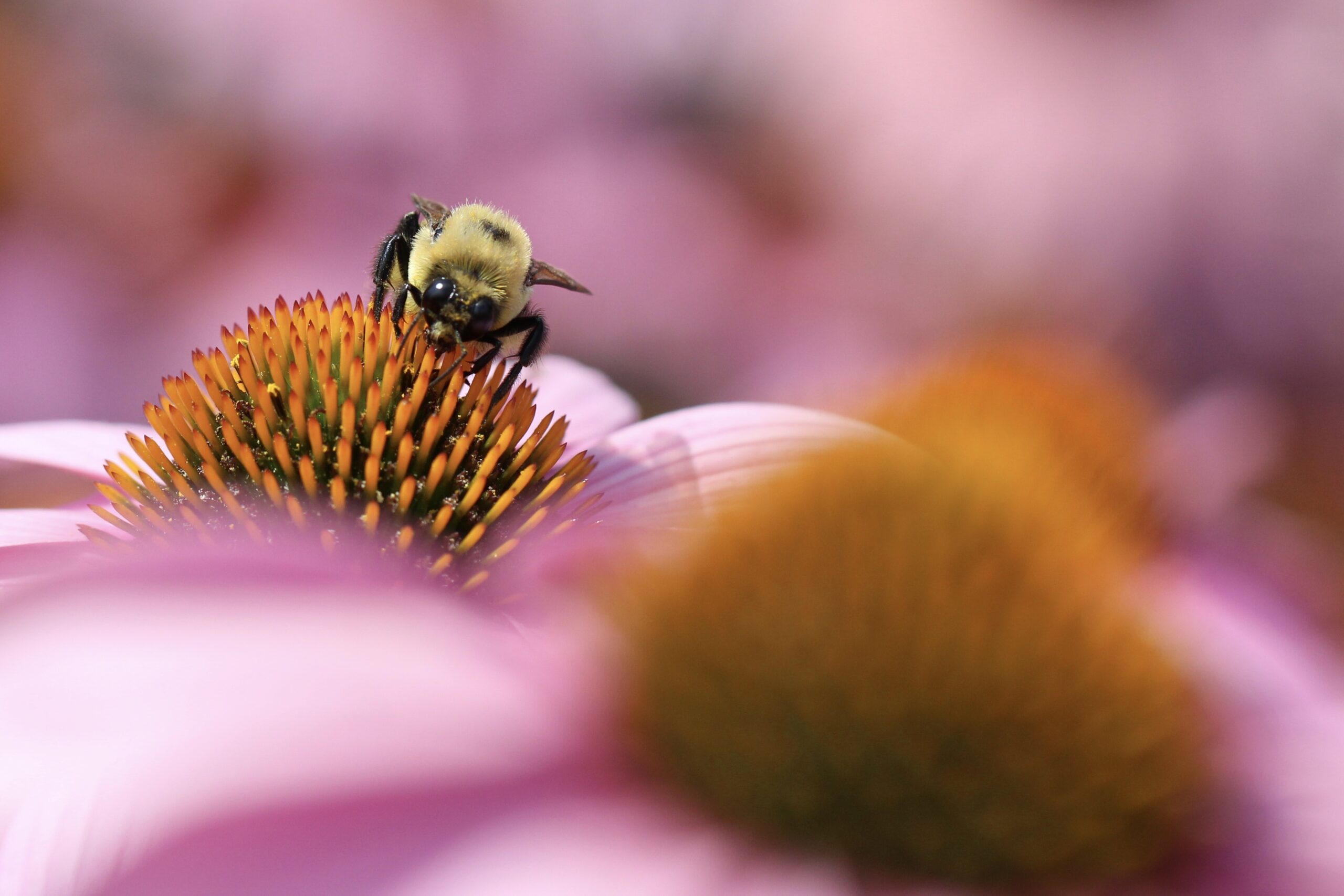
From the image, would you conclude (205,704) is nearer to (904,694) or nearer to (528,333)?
(904,694)

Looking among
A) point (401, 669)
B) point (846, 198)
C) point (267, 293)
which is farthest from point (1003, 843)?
point (267, 293)

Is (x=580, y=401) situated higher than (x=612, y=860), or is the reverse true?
(x=580, y=401)

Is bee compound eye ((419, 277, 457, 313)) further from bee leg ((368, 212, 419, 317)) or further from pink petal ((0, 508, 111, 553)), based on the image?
pink petal ((0, 508, 111, 553))

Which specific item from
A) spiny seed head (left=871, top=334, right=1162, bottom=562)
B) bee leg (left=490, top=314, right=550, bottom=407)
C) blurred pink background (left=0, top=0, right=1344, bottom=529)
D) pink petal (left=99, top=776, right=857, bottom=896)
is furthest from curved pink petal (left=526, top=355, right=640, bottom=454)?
blurred pink background (left=0, top=0, right=1344, bottom=529)

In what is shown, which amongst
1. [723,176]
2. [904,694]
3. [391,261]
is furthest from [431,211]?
[723,176]

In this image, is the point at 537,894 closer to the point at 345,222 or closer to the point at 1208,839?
the point at 1208,839

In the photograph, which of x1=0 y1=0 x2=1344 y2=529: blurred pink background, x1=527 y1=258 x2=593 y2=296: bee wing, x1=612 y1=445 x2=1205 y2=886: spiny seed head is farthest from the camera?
x1=0 y1=0 x2=1344 y2=529: blurred pink background
